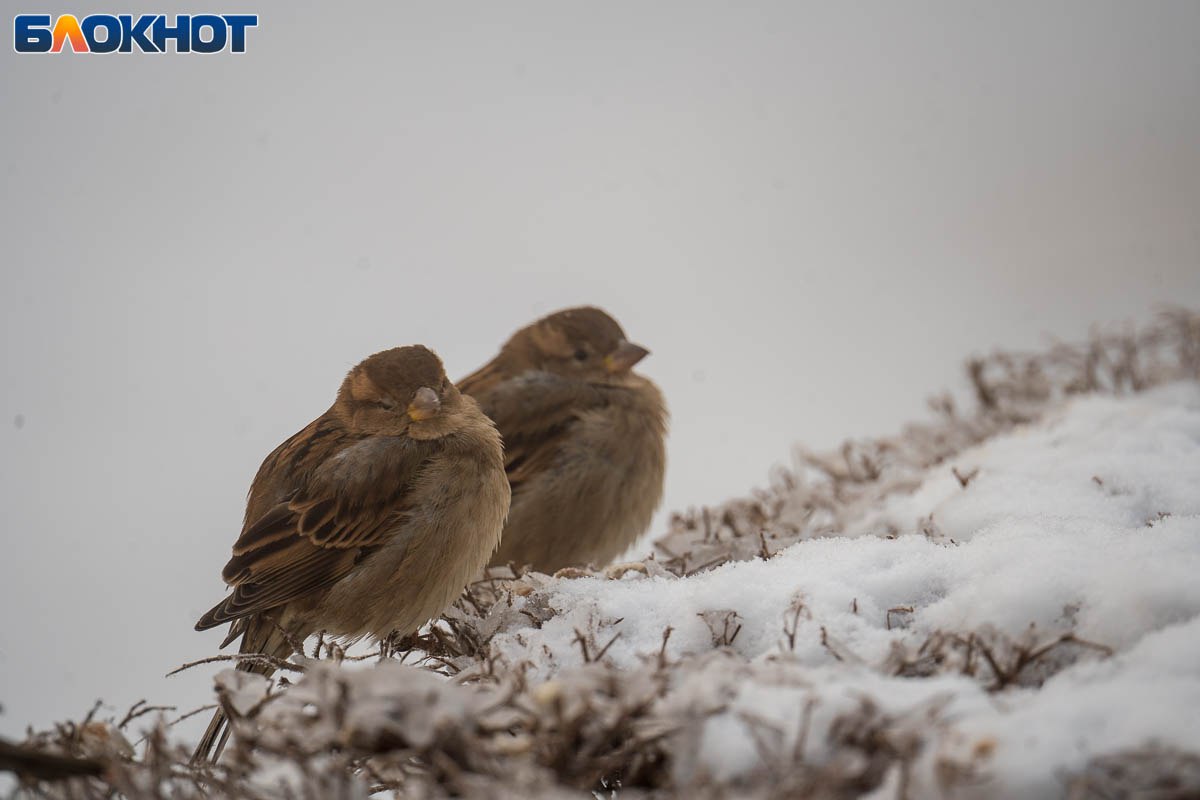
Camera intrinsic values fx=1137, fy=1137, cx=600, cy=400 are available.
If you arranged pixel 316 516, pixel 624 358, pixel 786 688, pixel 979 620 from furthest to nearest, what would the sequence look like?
pixel 624 358, pixel 316 516, pixel 979 620, pixel 786 688

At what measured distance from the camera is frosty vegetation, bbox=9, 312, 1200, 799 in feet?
4.94

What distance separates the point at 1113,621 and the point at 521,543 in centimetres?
220

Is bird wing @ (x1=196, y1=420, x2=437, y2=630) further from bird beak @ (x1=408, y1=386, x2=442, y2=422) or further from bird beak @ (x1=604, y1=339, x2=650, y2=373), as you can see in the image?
bird beak @ (x1=604, y1=339, x2=650, y2=373)

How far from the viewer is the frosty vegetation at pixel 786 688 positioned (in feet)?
4.94

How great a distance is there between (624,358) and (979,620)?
95.4 inches

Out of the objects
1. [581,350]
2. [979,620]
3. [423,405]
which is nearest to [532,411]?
[581,350]

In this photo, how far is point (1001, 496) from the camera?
290cm

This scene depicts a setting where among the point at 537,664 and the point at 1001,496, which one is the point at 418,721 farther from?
the point at 1001,496

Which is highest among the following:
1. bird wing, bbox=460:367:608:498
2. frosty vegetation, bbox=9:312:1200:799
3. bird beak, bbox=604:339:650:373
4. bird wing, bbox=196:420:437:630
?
bird beak, bbox=604:339:650:373

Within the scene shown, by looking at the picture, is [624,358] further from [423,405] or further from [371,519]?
[371,519]

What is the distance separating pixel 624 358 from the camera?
426 cm

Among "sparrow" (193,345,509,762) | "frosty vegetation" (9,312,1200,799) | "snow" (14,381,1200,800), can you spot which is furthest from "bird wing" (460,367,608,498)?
"snow" (14,381,1200,800)

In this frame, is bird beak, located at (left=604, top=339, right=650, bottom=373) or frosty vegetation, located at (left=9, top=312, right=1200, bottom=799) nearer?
frosty vegetation, located at (left=9, top=312, right=1200, bottom=799)

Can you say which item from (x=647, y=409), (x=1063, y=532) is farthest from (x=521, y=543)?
(x=1063, y=532)
